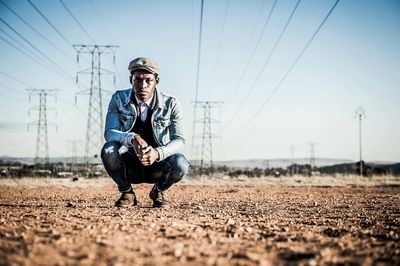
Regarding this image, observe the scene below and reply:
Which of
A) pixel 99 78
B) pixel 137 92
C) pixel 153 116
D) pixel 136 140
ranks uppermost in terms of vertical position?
pixel 99 78

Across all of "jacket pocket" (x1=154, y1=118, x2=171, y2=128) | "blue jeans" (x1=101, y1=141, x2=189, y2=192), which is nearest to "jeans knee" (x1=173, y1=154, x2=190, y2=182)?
"blue jeans" (x1=101, y1=141, x2=189, y2=192)

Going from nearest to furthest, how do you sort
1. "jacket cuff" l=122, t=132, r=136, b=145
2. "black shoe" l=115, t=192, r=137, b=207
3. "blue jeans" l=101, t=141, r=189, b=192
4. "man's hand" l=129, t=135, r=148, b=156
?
"man's hand" l=129, t=135, r=148, b=156 → "jacket cuff" l=122, t=132, r=136, b=145 → "blue jeans" l=101, t=141, r=189, b=192 → "black shoe" l=115, t=192, r=137, b=207

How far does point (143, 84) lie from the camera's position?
441 centimetres

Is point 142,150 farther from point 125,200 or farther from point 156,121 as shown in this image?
point 125,200

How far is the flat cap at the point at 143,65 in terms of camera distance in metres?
4.36

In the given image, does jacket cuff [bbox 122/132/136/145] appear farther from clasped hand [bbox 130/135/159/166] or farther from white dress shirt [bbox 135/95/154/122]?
white dress shirt [bbox 135/95/154/122]

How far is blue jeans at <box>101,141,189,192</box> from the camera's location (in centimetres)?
435

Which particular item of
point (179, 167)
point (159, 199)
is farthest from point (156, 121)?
point (159, 199)

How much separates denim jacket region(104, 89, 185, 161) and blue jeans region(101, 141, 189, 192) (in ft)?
0.48

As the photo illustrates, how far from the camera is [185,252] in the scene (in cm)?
193

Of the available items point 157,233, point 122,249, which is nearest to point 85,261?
point 122,249

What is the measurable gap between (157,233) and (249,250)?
0.76 m

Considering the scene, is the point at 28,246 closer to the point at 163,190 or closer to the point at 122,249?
the point at 122,249

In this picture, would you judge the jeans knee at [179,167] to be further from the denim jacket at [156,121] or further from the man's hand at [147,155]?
the man's hand at [147,155]
